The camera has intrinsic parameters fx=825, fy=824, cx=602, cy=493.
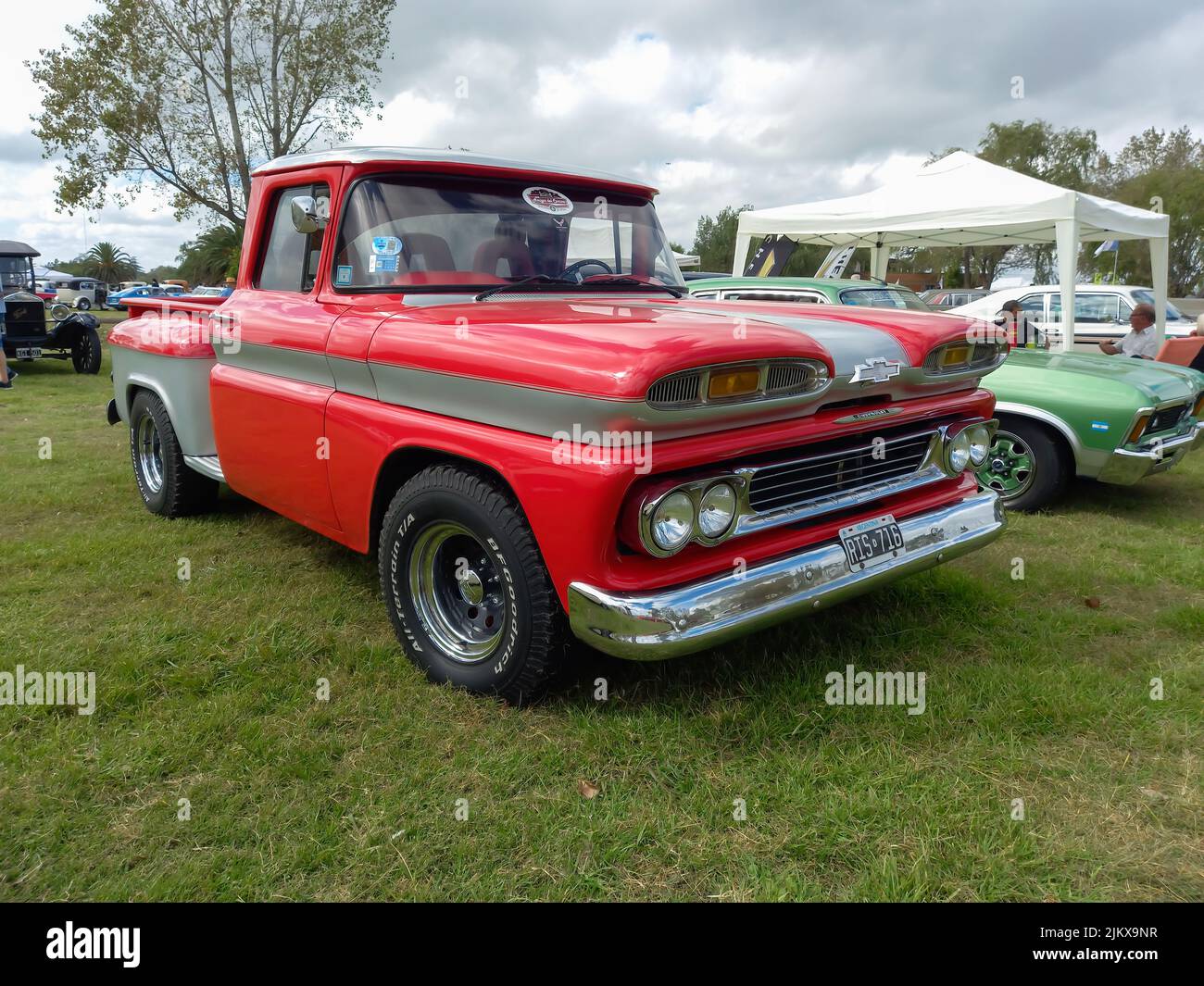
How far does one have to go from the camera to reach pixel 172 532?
4.62 meters

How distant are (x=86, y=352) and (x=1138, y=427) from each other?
14.6m

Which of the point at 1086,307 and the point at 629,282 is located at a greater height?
the point at 1086,307

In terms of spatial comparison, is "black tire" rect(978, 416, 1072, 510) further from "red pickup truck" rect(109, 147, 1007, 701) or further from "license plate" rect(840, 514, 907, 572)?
"license plate" rect(840, 514, 907, 572)

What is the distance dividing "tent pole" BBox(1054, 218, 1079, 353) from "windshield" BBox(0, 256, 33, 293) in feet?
54.4

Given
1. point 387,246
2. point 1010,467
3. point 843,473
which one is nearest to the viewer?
point 843,473

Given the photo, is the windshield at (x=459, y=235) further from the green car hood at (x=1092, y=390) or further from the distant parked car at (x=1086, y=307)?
the distant parked car at (x=1086, y=307)

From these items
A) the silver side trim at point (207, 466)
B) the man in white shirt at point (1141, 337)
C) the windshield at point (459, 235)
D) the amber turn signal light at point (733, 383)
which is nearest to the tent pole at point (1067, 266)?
the man in white shirt at point (1141, 337)

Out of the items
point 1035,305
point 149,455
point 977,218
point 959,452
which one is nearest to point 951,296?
point 1035,305

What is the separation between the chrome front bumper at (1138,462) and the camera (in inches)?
198

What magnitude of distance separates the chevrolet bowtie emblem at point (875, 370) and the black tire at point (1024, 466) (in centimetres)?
268

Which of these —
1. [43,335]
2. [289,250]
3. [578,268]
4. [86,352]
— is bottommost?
[578,268]

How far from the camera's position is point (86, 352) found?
13562 mm

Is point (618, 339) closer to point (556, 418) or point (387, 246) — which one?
point (556, 418)

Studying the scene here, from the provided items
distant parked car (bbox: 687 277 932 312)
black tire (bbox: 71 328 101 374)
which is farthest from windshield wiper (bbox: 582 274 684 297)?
black tire (bbox: 71 328 101 374)
